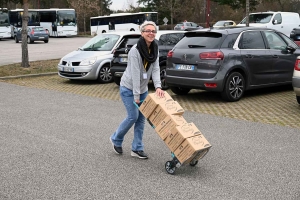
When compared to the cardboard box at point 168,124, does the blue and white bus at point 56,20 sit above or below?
above

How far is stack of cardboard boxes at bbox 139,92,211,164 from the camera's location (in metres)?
4.78

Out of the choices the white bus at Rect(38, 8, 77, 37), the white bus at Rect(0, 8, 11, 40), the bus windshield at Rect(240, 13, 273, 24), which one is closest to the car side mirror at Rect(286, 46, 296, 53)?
the bus windshield at Rect(240, 13, 273, 24)

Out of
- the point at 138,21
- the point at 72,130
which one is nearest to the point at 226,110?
the point at 72,130

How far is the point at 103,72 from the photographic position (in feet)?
44.7

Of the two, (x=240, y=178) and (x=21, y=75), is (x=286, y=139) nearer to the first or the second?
(x=240, y=178)

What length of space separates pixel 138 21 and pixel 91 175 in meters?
43.3

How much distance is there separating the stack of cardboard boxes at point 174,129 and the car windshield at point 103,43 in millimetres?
8931

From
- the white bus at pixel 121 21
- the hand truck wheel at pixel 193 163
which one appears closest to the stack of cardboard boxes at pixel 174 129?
the hand truck wheel at pixel 193 163

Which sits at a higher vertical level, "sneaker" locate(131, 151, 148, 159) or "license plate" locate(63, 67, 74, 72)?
"license plate" locate(63, 67, 74, 72)

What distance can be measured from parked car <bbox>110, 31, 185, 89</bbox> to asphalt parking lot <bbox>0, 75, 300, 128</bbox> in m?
0.52

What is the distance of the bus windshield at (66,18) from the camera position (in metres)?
46.9

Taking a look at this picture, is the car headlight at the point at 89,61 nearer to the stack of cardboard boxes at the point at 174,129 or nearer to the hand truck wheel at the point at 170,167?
the stack of cardboard boxes at the point at 174,129

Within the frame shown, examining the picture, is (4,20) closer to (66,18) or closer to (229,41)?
(66,18)

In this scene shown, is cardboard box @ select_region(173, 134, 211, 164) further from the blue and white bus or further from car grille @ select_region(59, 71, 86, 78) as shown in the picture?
the blue and white bus
